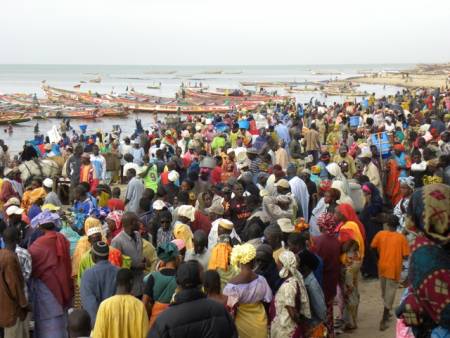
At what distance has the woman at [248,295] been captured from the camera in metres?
4.71

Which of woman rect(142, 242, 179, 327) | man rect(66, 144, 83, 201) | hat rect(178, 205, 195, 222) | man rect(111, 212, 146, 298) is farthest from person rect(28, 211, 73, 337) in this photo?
man rect(66, 144, 83, 201)

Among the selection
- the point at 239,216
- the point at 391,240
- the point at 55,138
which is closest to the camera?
the point at 391,240

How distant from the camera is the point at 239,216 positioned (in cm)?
741

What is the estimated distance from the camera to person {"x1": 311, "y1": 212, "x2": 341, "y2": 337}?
18.5ft

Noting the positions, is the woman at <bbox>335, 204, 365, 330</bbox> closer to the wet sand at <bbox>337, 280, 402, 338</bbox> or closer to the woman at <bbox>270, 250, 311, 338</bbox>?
the wet sand at <bbox>337, 280, 402, 338</bbox>

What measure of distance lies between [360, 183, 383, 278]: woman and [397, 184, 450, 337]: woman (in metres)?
5.43

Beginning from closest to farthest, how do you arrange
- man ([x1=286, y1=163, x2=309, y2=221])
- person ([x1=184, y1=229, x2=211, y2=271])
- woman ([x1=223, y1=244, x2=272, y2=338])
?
woman ([x1=223, y1=244, x2=272, y2=338]), person ([x1=184, y1=229, x2=211, y2=271]), man ([x1=286, y1=163, x2=309, y2=221])

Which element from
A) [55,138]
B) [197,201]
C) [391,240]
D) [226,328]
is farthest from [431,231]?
[55,138]

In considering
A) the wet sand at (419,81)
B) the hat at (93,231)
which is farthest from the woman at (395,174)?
the wet sand at (419,81)

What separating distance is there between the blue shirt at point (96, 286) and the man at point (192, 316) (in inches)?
48.5

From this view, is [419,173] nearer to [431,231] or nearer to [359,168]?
[359,168]

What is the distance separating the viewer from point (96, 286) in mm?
4883

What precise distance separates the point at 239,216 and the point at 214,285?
3010 mm

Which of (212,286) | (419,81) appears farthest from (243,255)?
(419,81)
